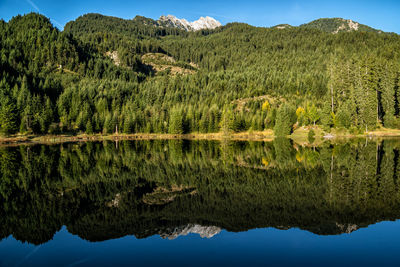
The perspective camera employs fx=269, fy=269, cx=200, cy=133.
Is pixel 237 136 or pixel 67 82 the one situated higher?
pixel 67 82

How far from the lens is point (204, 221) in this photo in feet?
46.4

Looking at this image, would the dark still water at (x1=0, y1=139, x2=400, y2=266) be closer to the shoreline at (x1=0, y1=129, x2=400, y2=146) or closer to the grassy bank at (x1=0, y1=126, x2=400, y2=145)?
the grassy bank at (x1=0, y1=126, x2=400, y2=145)

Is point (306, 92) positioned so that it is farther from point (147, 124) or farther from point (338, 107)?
point (147, 124)

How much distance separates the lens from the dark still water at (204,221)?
10.7 metres

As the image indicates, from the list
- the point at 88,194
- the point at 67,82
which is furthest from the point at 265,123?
the point at 67,82

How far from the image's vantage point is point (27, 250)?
11.3 meters

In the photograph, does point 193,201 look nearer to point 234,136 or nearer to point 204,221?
point 204,221

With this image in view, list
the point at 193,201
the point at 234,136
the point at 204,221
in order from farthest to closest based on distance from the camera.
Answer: the point at 234,136 → the point at 193,201 → the point at 204,221

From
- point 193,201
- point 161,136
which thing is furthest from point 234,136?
point 193,201

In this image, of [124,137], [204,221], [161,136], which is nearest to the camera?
[204,221]

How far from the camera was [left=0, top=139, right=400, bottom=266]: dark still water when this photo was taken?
35.1 ft

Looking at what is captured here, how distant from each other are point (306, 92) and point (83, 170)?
154 meters

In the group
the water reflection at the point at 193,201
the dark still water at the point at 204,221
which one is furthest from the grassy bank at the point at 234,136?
the dark still water at the point at 204,221

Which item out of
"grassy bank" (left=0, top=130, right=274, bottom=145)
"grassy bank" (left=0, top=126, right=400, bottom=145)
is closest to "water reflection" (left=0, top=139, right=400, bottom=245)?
"grassy bank" (left=0, top=126, right=400, bottom=145)
